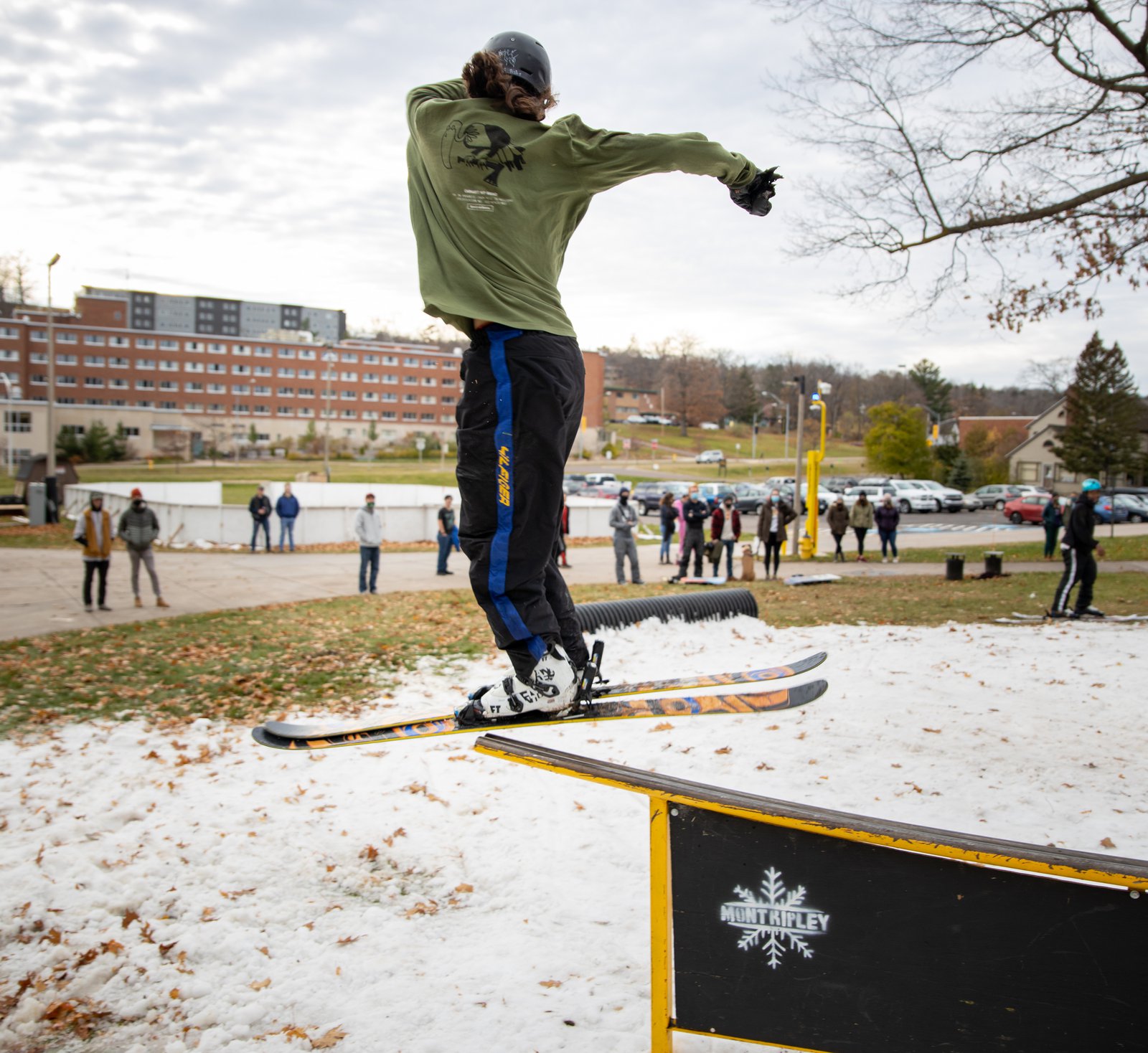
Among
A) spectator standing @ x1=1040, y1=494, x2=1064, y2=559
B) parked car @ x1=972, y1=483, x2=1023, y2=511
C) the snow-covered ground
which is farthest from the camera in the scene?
parked car @ x1=972, y1=483, x2=1023, y2=511

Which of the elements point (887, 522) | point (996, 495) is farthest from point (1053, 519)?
point (996, 495)

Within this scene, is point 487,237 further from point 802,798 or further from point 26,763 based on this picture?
point 26,763

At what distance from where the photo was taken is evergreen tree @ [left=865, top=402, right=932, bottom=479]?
61.4 metres

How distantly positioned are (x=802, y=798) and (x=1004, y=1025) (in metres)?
3.28

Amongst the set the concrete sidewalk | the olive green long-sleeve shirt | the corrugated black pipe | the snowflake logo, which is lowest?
the concrete sidewalk

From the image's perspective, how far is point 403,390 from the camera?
109 metres

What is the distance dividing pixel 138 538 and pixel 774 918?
14.5 metres

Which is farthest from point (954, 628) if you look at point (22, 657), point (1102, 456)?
point (1102, 456)

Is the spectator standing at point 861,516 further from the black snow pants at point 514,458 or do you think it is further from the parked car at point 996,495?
the parked car at point 996,495

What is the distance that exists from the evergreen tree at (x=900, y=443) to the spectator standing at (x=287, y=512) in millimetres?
48683

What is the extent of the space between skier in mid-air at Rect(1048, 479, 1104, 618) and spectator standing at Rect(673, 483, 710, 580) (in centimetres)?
790

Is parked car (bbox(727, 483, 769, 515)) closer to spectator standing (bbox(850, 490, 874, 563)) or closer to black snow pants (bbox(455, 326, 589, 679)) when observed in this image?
spectator standing (bbox(850, 490, 874, 563))

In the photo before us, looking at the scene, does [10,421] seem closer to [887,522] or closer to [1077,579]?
[887,522]

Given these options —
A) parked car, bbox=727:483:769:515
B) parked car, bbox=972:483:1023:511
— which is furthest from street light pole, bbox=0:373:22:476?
parked car, bbox=972:483:1023:511
